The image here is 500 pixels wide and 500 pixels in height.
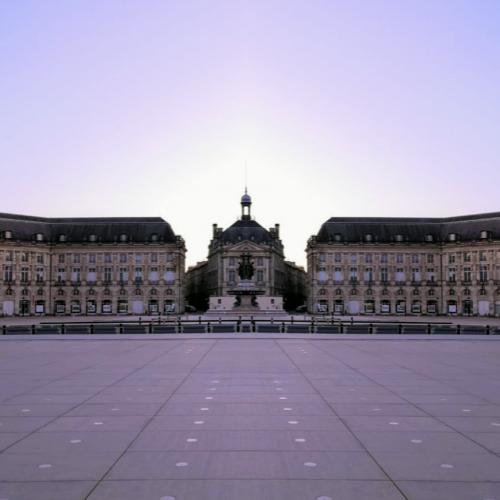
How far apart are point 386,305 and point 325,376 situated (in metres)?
113

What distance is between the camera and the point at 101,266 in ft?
431

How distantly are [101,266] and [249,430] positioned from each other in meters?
123

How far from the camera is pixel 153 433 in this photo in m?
12.2

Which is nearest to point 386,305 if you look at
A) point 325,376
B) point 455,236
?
point 455,236

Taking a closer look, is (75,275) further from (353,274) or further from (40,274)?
(353,274)

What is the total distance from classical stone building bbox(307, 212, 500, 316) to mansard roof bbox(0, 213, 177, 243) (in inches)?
1266

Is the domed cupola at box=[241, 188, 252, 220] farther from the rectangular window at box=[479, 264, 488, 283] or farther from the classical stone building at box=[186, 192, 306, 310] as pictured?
the rectangular window at box=[479, 264, 488, 283]

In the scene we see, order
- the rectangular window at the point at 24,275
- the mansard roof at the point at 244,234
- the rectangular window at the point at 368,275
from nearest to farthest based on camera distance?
1. the rectangular window at the point at 24,275
2. the rectangular window at the point at 368,275
3. the mansard roof at the point at 244,234

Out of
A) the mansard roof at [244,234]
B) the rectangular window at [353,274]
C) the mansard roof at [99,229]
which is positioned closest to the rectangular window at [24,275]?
the mansard roof at [99,229]

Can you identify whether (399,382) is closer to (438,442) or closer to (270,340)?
(438,442)

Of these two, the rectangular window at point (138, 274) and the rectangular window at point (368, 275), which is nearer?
the rectangular window at point (138, 274)

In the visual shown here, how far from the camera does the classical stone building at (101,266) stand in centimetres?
12800

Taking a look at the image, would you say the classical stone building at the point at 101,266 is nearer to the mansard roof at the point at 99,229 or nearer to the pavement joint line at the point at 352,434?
the mansard roof at the point at 99,229

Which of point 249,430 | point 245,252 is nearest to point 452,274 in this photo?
point 245,252
